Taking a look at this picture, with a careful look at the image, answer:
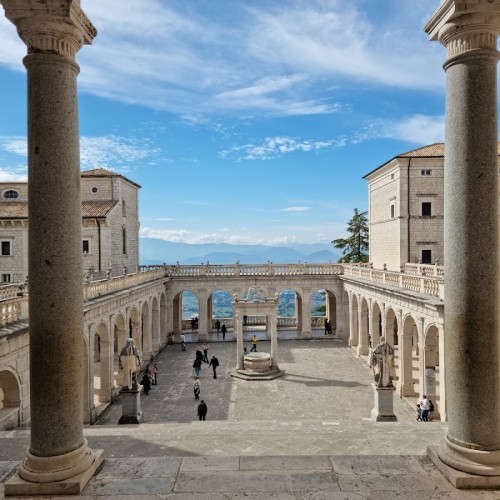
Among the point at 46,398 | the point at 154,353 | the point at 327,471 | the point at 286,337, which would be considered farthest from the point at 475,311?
the point at 286,337

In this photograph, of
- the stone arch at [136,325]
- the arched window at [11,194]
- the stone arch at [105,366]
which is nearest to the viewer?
the stone arch at [105,366]

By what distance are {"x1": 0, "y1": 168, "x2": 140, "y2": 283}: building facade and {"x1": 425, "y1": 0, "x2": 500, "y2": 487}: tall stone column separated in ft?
106

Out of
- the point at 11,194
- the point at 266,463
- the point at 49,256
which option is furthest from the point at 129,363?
the point at 11,194

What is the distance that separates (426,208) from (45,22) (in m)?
33.9

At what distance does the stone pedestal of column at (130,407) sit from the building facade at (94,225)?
65.6 feet

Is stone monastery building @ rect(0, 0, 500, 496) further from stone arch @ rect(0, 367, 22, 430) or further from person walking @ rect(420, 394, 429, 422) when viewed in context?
person walking @ rect(420, 394, 429, 422)

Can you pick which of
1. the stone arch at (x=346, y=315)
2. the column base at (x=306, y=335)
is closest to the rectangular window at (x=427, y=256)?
the stone arch at (x=346, y=315)

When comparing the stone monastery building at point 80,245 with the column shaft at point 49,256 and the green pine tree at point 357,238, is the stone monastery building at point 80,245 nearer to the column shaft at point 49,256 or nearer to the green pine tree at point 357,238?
the column shaft at point 49,256

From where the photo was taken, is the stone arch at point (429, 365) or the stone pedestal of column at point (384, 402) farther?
the stone arch at point (429, 365)

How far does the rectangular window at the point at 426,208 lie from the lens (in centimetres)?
3553

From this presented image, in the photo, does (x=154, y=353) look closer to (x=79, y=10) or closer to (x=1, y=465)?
(x=1, y=465)

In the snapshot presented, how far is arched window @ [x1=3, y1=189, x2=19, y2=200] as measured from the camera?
41438mm

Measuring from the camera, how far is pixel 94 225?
37.5 metres

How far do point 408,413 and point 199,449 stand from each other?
1580cm
